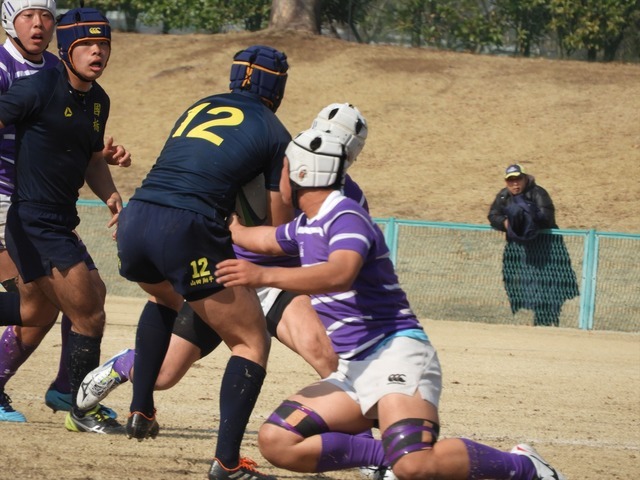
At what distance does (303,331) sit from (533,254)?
29.6ft

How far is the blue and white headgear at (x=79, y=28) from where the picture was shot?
6.14m

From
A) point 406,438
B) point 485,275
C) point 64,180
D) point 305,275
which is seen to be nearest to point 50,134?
point 64,180

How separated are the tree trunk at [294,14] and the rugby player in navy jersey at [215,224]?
22548mm

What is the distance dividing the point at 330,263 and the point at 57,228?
7.43 ft

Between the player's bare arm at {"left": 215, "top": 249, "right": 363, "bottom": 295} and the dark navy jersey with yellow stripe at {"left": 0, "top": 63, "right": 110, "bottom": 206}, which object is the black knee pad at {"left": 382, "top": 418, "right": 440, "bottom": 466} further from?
the dark navy jersey with yellow stripe at {"left": 0, "top": 63, "right": 110, "bottom": 206}

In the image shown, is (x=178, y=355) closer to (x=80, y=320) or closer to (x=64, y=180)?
(x=80, y=320)

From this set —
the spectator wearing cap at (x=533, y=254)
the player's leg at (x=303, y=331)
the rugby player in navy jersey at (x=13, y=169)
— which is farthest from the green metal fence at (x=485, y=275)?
the player's leg at (x=303, y=331)

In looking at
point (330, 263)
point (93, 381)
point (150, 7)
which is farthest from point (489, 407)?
point (150, 7)

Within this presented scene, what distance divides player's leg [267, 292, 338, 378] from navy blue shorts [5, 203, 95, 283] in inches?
46.5

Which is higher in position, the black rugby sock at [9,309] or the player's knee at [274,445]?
the black rugby sock at [9,309]

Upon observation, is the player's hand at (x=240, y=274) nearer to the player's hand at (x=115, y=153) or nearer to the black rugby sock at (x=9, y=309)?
the player's hand at (x=115, y=153)

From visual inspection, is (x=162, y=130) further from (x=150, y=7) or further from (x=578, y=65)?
(x=578, y=65)

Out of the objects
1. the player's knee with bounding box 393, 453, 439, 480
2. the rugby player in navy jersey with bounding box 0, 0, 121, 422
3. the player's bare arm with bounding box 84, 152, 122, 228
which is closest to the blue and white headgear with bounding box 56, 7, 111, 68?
the rugby player in navy jersey with bounding box 0, 0, 121, 422

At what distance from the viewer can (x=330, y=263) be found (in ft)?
15.4
